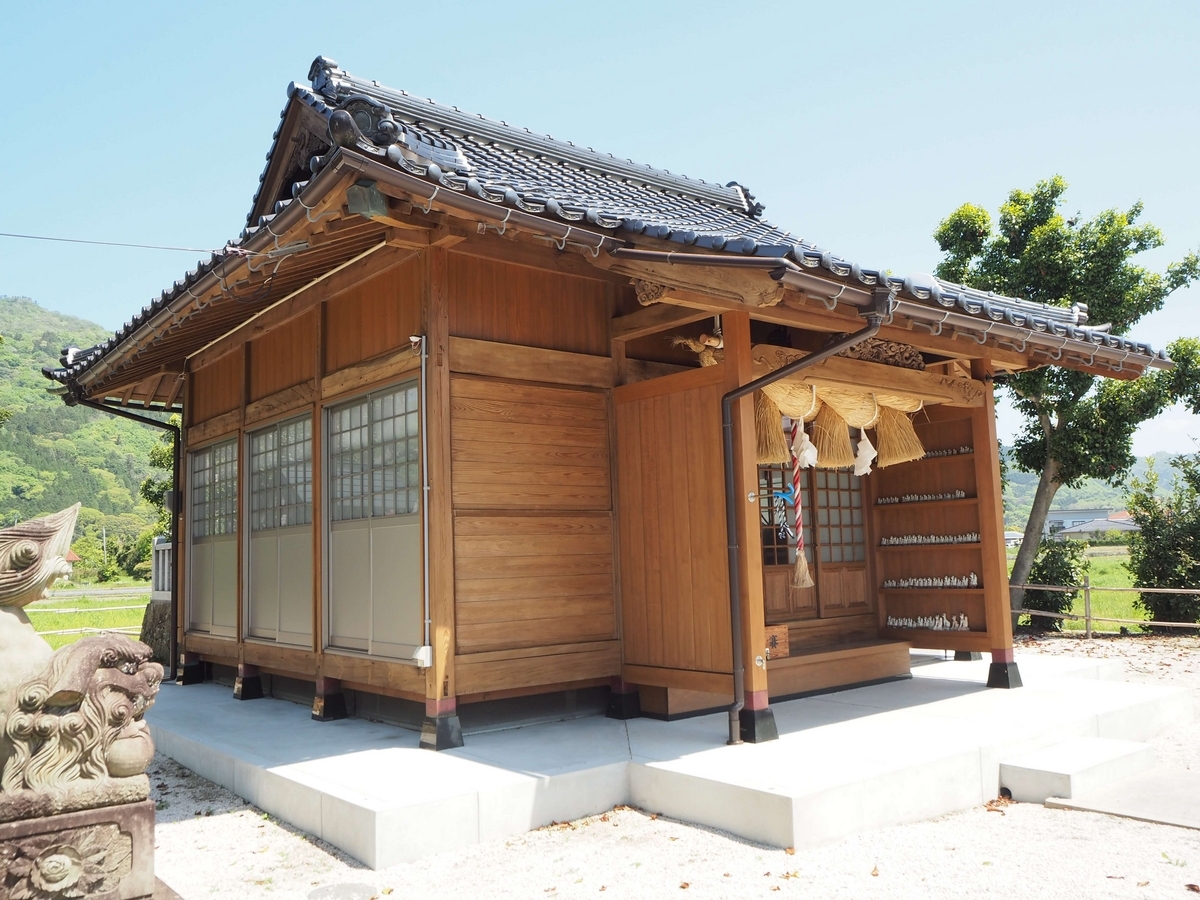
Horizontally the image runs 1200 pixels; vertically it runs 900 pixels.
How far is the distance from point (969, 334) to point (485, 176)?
145 inches

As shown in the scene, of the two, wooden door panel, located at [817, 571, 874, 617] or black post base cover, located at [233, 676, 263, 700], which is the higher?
wooden door panel, located at [817, 571, 874, 617]

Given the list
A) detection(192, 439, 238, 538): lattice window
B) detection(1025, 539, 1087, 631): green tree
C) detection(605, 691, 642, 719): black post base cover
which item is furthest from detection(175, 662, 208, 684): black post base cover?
detection(1025, 539, 1087, 631): green tree

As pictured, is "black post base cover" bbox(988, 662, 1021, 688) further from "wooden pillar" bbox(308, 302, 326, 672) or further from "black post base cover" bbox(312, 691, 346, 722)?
"wooden pillar" bbox(308, 302, 326, 672)

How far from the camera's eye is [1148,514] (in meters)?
14.4

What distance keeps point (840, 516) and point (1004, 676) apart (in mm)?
1997

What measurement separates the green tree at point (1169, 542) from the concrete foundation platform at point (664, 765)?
24.0 feet

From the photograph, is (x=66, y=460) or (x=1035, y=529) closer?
(x=1035, y=529)


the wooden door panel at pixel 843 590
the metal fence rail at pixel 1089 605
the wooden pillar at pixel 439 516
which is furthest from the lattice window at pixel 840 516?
the metal fence rail at pixel 1089 605

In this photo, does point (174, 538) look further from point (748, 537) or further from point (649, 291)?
point (748, 537)

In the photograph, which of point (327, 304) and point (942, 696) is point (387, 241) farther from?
point (942, 696)

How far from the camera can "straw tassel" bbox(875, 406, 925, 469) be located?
7.90m

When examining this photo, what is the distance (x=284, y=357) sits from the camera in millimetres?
7996

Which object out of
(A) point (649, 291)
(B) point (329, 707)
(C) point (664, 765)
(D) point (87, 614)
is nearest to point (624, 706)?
(C) point (664, 765)

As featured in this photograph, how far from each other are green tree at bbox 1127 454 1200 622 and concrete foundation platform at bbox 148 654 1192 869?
24.0 feet
